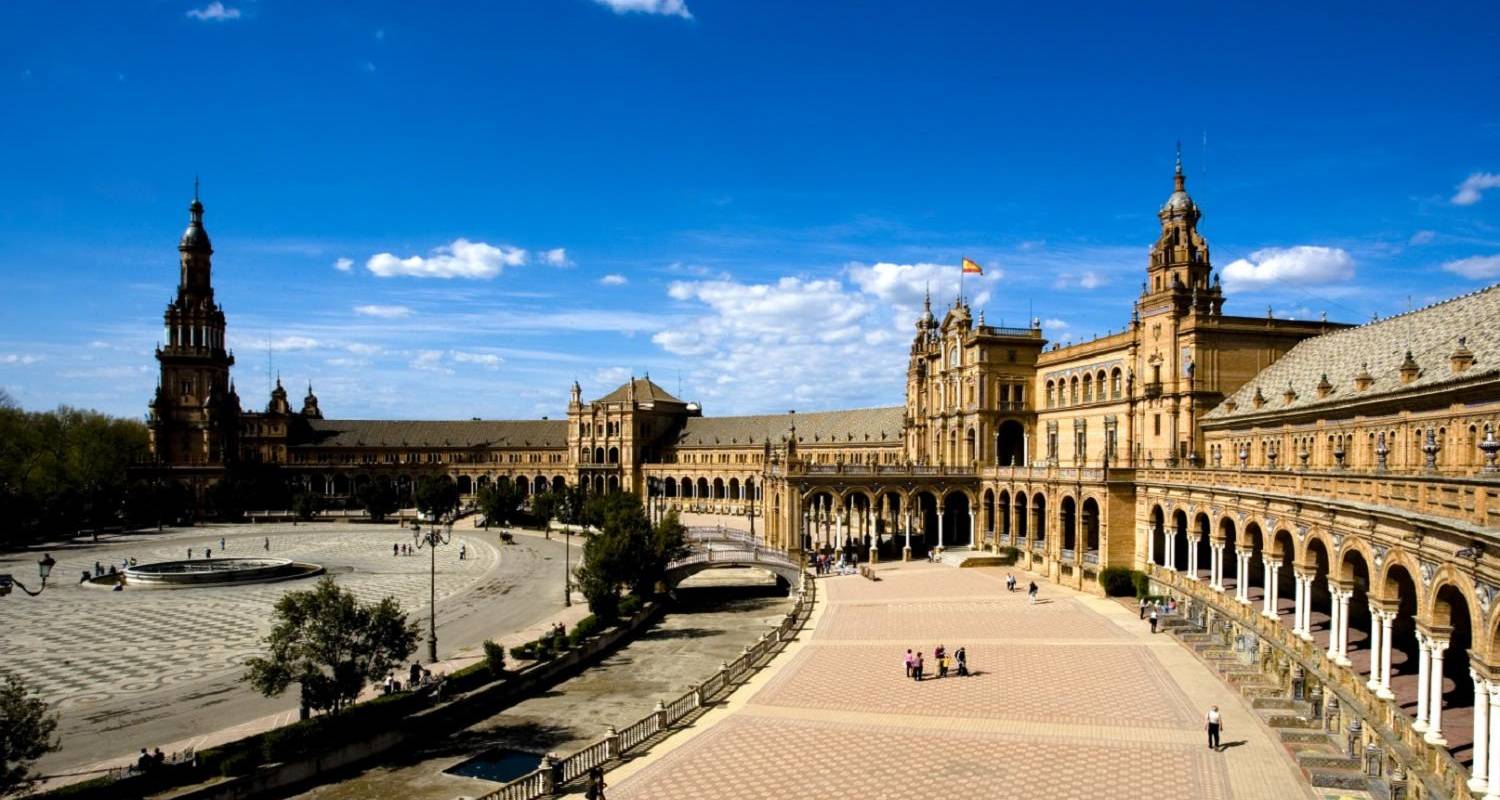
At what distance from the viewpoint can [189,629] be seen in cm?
5259

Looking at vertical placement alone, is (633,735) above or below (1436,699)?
below

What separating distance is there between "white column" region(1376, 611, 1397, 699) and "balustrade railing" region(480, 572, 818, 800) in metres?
20.6

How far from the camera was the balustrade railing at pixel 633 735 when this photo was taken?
25812 millimetres

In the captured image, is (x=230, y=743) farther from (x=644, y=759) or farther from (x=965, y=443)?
(x=965, y=443)

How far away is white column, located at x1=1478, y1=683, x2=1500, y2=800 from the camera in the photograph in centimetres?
1902

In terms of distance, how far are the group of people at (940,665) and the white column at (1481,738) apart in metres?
19.1

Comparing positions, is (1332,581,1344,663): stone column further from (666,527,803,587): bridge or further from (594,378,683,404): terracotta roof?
(594,378,683,404): terracotta roof

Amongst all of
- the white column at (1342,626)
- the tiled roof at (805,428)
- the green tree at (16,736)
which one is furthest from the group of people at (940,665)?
the tiled roof at (805,428)

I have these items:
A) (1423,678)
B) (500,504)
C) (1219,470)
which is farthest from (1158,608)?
(500,504)

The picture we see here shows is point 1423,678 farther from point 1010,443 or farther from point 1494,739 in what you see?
point 1010,443

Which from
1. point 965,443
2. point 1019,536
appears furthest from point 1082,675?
point 965,443

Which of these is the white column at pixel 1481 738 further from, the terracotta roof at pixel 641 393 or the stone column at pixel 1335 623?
the terracotta roof at pixel 641 393

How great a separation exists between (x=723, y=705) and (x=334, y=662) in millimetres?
13225

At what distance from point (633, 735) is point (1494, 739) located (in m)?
21.8
